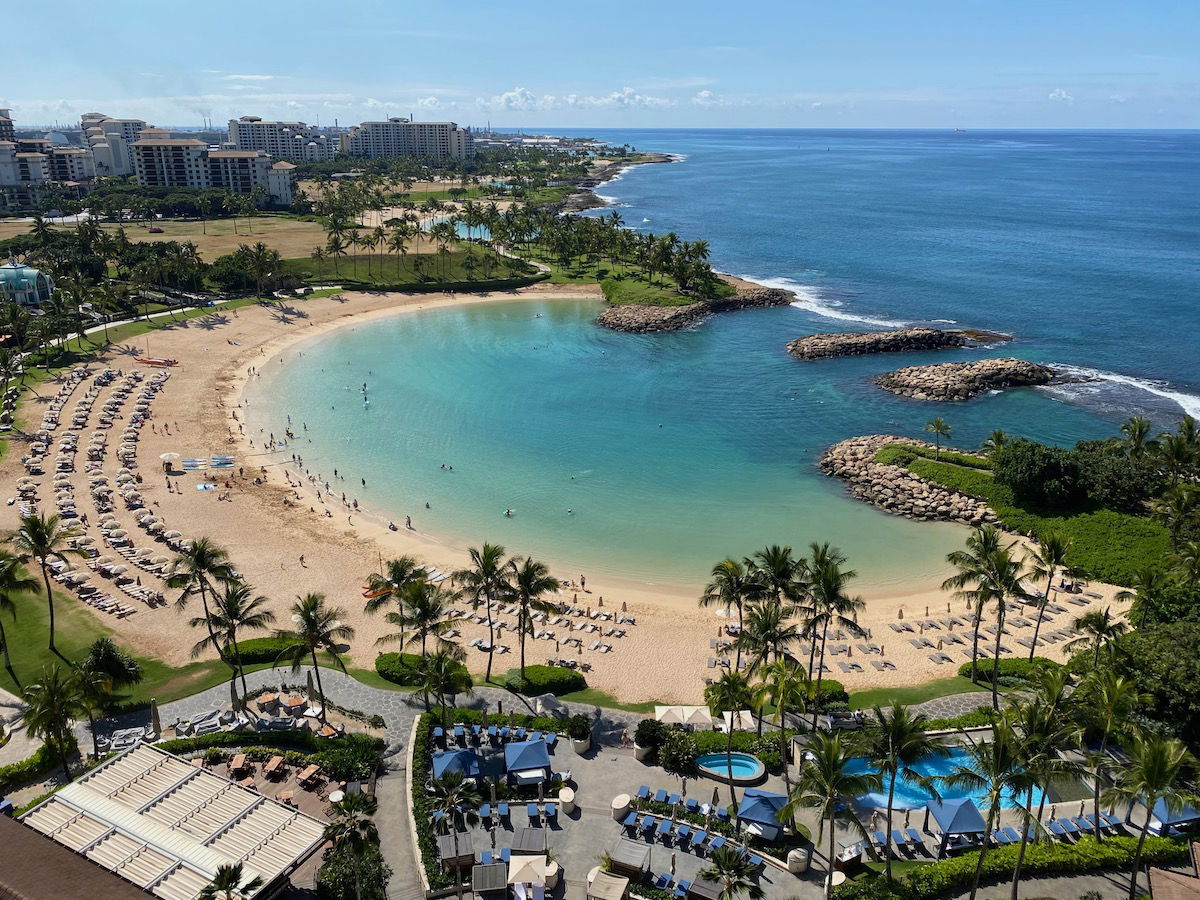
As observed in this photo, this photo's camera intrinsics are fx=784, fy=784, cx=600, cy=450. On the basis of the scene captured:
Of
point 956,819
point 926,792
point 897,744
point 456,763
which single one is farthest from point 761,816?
point 456,763

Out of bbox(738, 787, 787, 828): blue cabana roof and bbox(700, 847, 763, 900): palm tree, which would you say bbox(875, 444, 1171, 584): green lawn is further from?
bbox(700, 847, 763, 900): palm tree

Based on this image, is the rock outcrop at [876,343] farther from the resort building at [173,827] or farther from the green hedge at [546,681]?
the resort building at [173,827]

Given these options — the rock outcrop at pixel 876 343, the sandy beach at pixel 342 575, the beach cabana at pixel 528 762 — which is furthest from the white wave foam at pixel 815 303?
the beach cabana at pixel 528 762

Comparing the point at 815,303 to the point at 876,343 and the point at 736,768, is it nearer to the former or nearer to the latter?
the point at 876,343

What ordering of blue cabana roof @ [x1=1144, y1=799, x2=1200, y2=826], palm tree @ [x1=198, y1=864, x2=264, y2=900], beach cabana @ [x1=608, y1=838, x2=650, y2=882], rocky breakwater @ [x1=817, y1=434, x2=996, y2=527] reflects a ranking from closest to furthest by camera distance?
1. palm tree @ [x1=198, y1=864, x2=264, y2=900]
2. beach cabana @ [x1=608, y1=838, x2=650, y2=882]
3. blue cabana roof @ [x1=1144, y1=799, x2=1200, y2=826]
4. rocky breakwater @ [x1=817, y1=434, x2=996, y2=527]

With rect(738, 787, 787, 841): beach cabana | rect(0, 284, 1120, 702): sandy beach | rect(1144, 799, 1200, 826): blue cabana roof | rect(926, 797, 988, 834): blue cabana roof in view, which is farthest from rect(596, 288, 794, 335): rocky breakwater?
rect(1144, 799, 1200, 826): blue cabana roof
